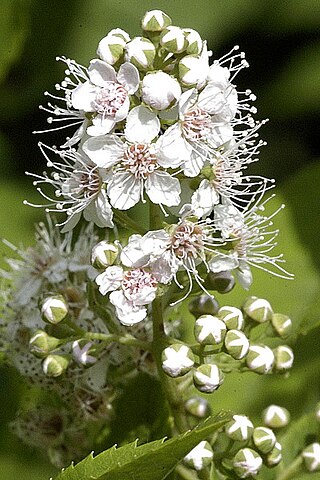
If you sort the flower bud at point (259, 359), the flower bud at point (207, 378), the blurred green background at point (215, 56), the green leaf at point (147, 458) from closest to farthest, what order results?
the green leaf at point (147, 458), the flower bud at point (207, 378), the flower bud at point (259, 359), the blurred green background at point (215, 56)

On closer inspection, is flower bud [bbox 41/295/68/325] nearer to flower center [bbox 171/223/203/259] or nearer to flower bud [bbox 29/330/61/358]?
flower bud [bbox 29/330/61/358]

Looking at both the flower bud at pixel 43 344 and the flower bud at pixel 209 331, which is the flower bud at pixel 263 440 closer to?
the flower bud at pixel 209 331

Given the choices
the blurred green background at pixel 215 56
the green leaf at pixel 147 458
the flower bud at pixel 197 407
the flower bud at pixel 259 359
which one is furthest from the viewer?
the blurred green background at pixel 215 56

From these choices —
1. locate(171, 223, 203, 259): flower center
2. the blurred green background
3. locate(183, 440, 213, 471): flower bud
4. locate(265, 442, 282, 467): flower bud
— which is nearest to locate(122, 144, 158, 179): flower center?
locate(171, 223, 203, 259): flower center

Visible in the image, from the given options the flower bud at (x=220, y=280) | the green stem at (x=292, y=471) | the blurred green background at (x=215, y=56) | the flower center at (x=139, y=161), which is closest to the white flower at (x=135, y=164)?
the flower center at (x=139, y=161)

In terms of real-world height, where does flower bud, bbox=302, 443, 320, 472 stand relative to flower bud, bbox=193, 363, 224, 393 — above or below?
below

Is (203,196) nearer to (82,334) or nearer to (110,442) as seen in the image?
(82,334)
